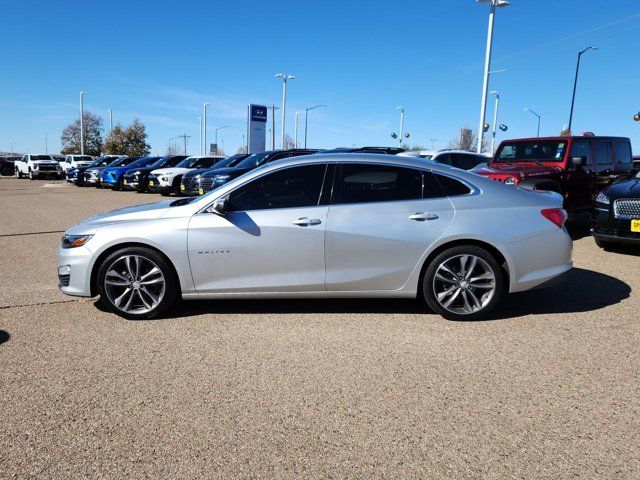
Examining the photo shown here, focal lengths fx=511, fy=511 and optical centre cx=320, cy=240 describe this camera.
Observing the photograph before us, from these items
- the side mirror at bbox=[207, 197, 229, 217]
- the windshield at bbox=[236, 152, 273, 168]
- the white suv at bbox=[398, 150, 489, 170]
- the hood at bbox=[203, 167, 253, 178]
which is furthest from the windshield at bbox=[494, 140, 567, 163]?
the side mirror at bbox=[207, 197, 229, 217]

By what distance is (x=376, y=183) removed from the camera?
4793 mm

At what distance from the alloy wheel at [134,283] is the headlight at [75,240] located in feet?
1.13

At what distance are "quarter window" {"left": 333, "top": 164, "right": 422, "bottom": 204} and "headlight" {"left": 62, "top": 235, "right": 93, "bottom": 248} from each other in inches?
91.8

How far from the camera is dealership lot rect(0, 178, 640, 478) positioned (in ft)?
8.52

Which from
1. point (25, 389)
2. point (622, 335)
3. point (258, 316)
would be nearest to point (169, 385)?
point (25, 389)

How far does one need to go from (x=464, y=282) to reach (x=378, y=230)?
3.08 ft

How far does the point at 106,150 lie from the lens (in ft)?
247

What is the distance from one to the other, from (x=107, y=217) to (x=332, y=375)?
2778 mm

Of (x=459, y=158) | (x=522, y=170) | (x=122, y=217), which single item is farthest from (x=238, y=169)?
(x=122, y=217)

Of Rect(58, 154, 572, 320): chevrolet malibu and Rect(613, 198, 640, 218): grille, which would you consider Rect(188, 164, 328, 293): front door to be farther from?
Rect(613, 198, 640, 218): grille

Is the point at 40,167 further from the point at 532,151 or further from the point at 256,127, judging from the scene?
the point at 532,151

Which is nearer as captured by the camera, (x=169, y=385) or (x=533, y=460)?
(x=533, y=460)

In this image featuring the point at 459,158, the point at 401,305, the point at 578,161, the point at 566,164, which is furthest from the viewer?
the point at 459,158

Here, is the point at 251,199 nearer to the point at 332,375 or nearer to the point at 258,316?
the point at 258,316
